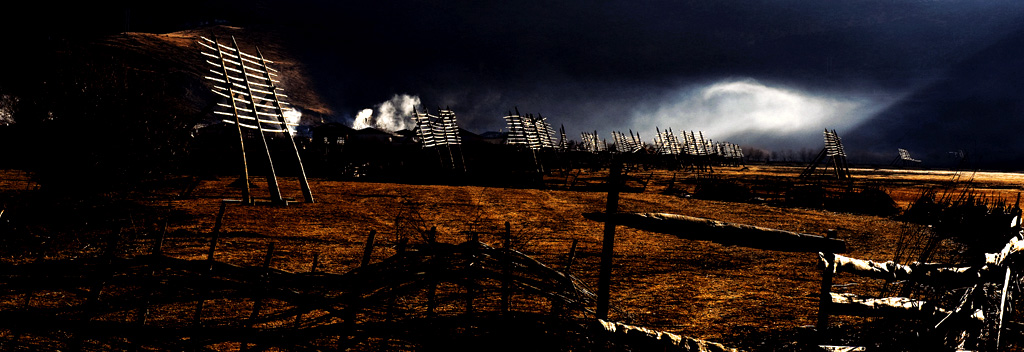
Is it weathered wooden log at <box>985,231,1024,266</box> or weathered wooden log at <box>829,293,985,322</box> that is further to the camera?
weathered wooden log at <box>985,231,1024,266</box>

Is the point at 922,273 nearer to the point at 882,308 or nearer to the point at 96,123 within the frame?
the point at 882,308

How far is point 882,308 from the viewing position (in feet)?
10.0

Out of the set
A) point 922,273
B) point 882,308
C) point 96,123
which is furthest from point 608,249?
point 96,123

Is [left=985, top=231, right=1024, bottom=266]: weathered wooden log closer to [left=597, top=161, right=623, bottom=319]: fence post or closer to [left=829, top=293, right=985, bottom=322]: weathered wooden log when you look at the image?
[left=829, top=293, right=985, bottom=322]: weathered wooden log

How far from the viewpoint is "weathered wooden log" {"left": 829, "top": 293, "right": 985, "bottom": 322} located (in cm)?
296

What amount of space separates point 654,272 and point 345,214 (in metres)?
7.56

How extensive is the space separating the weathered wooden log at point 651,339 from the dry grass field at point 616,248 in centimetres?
97

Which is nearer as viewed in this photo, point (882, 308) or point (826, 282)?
point (826, 282)

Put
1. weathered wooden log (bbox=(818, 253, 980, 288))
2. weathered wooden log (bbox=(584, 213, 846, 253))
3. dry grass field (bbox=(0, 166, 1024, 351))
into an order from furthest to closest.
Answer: dry grass field (bbox=(0, 166, 1024, 351)) < weathered wooden log (bbox=(818, 253, 980, 288)) < weathered wooden log (bbox=(584, 213, 846, 253))

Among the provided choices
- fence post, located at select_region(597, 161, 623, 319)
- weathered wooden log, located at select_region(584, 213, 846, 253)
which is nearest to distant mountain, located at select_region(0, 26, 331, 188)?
fence post, located at select_region(597, 161, 623, 319)

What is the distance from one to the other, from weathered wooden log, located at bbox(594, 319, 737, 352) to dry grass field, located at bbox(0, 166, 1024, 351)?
97cm

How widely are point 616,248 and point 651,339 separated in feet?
17.9

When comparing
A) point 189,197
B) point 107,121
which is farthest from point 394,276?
point 189,197

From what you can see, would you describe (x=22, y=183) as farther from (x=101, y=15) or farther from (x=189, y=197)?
(x=101, y=15)
